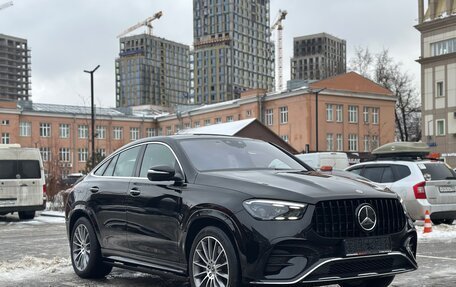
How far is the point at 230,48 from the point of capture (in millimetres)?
172375

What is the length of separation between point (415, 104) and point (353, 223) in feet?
248

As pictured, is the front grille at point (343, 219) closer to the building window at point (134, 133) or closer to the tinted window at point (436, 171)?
the tinted window at point (436, 171)

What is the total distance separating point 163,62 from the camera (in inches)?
7564

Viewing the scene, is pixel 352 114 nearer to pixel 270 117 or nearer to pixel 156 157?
pixel 270 117

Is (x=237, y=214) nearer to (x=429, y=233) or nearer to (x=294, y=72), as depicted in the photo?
(x=429, y=233)

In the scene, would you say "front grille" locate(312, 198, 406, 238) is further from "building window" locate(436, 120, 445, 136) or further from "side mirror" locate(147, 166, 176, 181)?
"building window" locate(436, 120, 445, 136)

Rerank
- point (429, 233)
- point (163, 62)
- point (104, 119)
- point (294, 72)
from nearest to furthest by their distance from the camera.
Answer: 1. point (429, 233)
2. point (104, 119)
3. point (294, 72)
4. point (163, 62)

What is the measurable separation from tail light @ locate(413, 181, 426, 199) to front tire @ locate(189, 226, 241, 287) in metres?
9.44

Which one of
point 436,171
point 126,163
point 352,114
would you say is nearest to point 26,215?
point 436,171

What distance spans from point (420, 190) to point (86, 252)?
8.70 meters

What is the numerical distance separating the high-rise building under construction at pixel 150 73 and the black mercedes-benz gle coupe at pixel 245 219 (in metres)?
168

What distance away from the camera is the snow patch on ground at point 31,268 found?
8.41 meters

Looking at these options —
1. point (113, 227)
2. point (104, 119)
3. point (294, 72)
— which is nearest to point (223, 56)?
point (294, 72)

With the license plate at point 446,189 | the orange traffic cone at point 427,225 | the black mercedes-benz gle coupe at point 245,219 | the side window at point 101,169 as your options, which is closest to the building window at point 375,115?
the license plate at point 446,189
